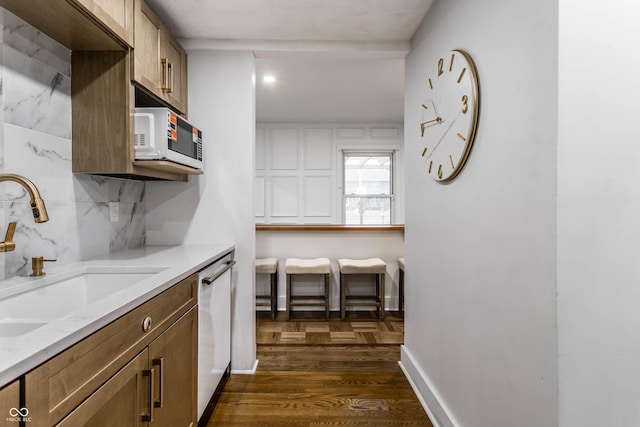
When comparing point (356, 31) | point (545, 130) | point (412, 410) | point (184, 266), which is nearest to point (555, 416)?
point (545, 130)

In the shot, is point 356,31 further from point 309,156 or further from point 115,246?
point 309,156

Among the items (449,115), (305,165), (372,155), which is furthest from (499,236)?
(372,155)

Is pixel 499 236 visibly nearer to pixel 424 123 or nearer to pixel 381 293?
pixel 424 123

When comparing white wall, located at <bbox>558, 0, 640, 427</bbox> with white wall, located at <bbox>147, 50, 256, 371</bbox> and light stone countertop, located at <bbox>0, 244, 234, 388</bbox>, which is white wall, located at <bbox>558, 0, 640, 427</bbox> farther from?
white wall, located at <bbox>147, 50, 256, 371</bbox>

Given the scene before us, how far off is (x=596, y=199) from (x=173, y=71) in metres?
2.21

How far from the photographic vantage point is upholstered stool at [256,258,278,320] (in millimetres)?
3344

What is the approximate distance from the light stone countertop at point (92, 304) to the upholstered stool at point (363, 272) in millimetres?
1588

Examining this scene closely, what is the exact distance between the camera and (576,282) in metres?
0.94

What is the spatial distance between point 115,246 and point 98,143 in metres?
0.65

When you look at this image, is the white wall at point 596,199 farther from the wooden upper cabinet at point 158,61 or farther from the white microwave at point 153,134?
the wooden upper cabinet at point 158,61

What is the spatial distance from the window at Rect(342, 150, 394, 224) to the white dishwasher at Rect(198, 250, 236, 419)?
125 inches

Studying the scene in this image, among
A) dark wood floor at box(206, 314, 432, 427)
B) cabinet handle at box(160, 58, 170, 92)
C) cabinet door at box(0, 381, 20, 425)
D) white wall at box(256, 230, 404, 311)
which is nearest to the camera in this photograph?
cabinet door at box(0, 381, 20, 425)

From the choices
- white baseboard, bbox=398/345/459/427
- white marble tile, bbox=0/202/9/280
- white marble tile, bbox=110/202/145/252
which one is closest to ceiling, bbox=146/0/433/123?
white marble tile, bbox=110/202/145/252

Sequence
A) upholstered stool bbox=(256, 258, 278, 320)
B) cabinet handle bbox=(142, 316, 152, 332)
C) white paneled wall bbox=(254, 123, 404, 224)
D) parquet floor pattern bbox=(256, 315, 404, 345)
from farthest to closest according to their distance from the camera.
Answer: white paneled wall bbox=(254, 123, 404, 224) < upholstered stool bbox=(256, 258, 278, 320) < parquet floor pattern bbox=(256, 315, 404, 345) < cabinet handle bbox=(142, 316, 152, 332)
